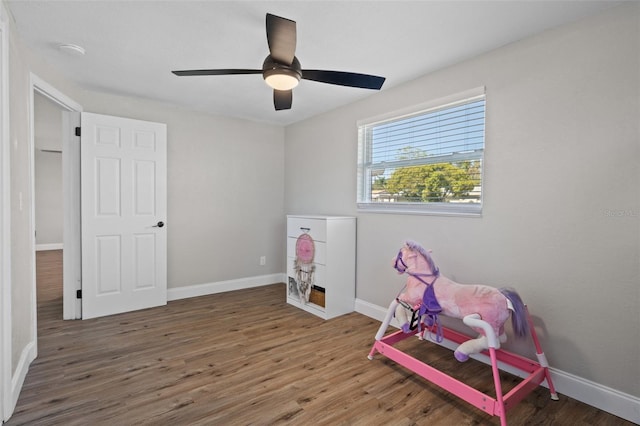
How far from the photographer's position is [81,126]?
3182 millimetres

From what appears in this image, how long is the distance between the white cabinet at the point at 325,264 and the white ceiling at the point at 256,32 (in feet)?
4.90

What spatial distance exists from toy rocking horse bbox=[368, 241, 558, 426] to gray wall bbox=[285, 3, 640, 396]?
0.22m

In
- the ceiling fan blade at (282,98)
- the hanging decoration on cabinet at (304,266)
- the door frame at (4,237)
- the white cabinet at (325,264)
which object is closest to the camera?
the door frame at (4,237)

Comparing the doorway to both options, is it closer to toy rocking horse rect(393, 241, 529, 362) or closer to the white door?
the white door

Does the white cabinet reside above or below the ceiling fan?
below

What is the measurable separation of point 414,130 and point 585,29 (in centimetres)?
135

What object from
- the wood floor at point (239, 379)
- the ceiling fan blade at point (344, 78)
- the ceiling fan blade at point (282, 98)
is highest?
the ceiling fan blade at point (344, 78)

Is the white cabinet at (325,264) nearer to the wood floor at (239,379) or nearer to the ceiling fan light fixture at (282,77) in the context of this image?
the wood floor at (239,379)

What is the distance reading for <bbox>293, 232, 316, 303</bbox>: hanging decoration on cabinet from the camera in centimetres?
348

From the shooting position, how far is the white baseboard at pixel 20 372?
5.99 feet

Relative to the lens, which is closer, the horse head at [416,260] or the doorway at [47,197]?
the horse head at [416,260]

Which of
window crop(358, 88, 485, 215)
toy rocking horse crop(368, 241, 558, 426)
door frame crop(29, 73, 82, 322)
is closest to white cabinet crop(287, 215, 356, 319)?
window crop(358, 88, 485, 215)

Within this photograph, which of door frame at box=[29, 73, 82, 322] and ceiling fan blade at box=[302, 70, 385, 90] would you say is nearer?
ceiling fan blade at box=[302, 70, 385, 90]

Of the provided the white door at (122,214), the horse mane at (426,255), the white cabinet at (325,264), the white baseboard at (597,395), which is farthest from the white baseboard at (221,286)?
the white baseboard at (597,395)
